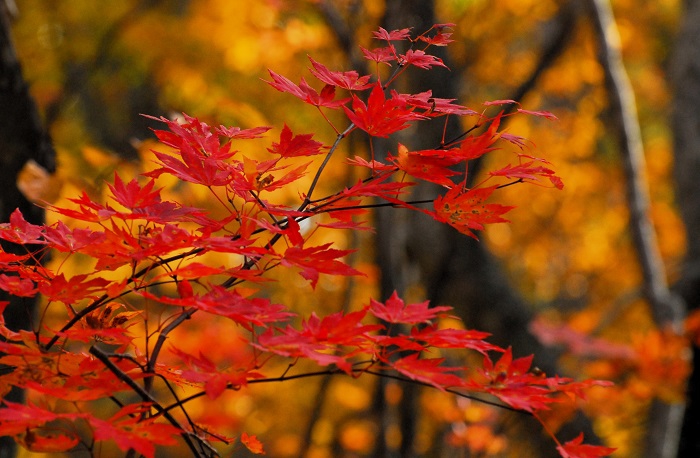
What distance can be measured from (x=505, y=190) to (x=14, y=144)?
7.25 meters

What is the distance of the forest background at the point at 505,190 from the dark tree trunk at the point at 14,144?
1.9 inches

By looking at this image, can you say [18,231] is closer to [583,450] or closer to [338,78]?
[338,78]

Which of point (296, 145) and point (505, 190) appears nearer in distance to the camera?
point (296, 145)

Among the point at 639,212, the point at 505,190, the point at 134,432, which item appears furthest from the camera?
the point at 505,190

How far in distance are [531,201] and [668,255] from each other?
2247mm

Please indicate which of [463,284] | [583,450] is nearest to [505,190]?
[463,284]

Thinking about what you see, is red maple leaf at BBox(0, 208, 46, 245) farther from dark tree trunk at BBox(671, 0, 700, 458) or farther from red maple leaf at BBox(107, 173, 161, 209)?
dark tree trunk at BBox(671, 0, 700, 458)

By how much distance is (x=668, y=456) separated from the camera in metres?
3.95

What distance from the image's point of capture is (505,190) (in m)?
8.95

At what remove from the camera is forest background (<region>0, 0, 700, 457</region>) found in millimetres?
3611

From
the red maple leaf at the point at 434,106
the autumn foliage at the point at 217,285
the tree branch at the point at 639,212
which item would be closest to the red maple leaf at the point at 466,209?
the autumn foliage at the point at 217,285

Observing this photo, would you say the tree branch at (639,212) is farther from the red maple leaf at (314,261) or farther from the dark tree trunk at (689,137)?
the red maple leaf at (314,261)

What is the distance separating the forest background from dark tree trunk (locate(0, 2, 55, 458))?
5 centimetres

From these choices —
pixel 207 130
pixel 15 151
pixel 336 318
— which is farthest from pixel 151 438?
pixel 15 151
